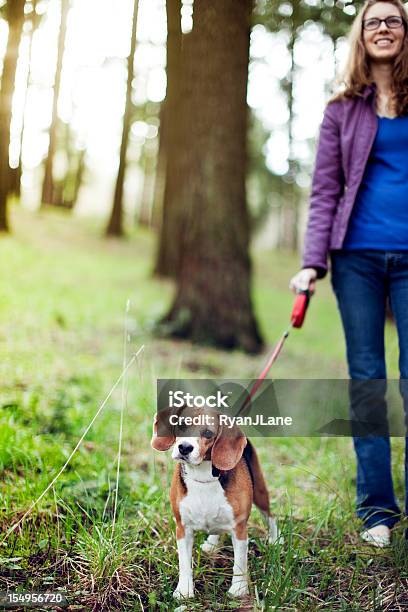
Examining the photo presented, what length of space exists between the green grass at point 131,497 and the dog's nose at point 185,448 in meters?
0.56

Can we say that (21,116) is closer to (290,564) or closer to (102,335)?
(102,335)

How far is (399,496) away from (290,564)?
1.15m

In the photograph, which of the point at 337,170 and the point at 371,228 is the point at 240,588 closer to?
the point at 371,228

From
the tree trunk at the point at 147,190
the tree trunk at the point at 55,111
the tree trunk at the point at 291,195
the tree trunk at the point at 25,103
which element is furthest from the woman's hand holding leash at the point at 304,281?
the tree trunk at the point at 147,190

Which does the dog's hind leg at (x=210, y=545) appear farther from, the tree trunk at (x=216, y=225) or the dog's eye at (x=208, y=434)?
the tree trunk at (x=216, y=225)

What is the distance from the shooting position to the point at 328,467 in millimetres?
3549

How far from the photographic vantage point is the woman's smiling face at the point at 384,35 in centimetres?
274

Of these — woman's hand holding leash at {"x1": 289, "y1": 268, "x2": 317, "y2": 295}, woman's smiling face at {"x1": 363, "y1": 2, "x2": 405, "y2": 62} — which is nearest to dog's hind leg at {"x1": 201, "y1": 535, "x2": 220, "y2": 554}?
woman's hand holding leash at {"x1": 289, "y1": 268, "x2": 317, "y2": 295}

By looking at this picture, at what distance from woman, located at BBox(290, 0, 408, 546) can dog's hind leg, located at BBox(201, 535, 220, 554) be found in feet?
2.32

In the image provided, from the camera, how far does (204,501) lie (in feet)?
6.64

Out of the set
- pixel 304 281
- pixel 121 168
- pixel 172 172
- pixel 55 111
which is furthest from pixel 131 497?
pixel 121 168

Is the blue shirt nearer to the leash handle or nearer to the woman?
the woman

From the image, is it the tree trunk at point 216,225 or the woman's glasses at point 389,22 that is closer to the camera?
the woman's glasses at point 389,22

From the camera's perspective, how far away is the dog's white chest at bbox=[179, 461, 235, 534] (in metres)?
2.02
